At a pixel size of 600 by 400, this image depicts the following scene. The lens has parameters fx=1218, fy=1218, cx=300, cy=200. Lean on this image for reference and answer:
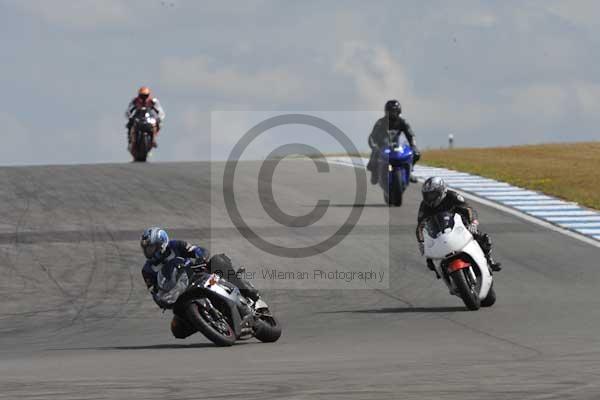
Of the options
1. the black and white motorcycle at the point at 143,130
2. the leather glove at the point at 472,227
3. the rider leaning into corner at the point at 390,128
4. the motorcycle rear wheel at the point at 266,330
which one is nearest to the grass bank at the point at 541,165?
the rider leaning into corner at the point at 390,128

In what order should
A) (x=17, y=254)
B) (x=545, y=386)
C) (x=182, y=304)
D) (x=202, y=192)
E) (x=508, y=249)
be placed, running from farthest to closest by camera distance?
(x=202, y=192)
(x=508, y=249)
(x=17, y=254)
(x=182, y=304)
(x=545, y=386)

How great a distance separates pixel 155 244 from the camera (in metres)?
11.5

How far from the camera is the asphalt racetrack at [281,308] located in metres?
7.99


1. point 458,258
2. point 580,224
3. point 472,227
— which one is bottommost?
point 458,258

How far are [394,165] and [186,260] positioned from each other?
1232 centimetres

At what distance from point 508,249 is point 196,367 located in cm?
1177

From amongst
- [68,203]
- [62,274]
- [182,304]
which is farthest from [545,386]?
[68,203]

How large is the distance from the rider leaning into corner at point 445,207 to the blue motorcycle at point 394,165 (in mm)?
8672

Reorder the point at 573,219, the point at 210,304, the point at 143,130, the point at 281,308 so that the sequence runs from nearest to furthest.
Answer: the point at 210,304 < the point at 281,308 < the point at 573,219 < the point at 143,130

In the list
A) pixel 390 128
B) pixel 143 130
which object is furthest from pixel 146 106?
pixel 390 128

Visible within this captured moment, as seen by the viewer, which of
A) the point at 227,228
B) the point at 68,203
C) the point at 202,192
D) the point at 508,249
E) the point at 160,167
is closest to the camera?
the point at 508,249

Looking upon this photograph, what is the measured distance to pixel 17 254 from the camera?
18953 millimetres

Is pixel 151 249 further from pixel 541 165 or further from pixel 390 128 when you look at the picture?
pixel 541 165

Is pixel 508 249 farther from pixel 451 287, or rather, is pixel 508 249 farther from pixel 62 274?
pixel 62 274
